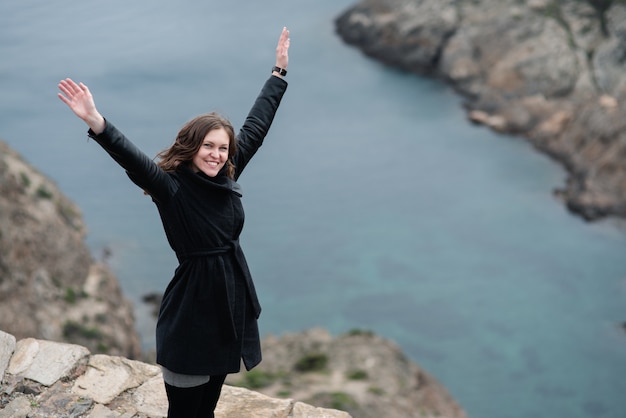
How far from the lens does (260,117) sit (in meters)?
5.37

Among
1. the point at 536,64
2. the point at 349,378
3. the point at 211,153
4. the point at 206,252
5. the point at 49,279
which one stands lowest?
the point at 349,378

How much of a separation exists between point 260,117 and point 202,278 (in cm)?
123

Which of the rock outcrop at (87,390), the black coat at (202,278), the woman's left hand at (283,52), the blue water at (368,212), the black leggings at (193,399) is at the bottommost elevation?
the blue water at (368,212)

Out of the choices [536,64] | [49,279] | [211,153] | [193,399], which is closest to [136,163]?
[211,153]

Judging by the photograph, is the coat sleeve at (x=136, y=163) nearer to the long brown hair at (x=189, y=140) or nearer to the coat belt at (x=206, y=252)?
the long brown hair at (x=189, y=140)

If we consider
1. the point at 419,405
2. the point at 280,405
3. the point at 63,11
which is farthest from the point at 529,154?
the point at 280,405

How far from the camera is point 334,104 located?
161 ft

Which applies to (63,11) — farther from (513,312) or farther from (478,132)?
(478,132)

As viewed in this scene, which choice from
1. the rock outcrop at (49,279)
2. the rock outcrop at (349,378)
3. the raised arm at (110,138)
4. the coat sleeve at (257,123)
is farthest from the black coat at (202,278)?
the rock outcrop at (49,279)

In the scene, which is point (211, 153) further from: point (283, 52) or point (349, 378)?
point (349, 378)

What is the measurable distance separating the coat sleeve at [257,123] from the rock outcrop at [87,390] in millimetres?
2152

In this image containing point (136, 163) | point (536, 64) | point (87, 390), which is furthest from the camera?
point (536, 64)

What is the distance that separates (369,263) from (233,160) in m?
33.7

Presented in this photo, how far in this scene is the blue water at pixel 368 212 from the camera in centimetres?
3183
